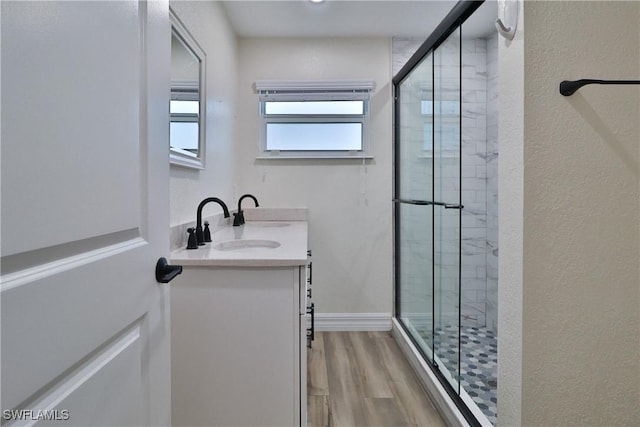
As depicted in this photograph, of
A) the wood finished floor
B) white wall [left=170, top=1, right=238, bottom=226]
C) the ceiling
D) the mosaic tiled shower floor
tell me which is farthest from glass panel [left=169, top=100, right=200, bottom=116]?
the mosaic tiled shower floor

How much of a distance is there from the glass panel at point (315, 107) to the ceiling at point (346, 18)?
1.87 ft

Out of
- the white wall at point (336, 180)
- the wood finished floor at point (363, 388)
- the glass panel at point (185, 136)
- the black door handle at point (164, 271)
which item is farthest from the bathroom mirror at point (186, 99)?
the wood finished floor at point (363, 388)

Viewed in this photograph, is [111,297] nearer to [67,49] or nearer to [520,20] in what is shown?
[67,49]

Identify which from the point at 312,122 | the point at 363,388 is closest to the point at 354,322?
the point at 363,388

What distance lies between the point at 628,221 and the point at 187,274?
4.97 ft

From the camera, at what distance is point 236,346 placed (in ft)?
4.24

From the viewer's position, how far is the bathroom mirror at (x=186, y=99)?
1.63m

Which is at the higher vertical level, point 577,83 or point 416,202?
point 577,83

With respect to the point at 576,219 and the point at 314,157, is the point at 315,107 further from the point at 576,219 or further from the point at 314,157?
the point at 576,219

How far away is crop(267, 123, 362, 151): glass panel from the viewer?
3.00 m

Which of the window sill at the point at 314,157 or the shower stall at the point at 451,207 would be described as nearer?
the shower stall at the point at 451,207

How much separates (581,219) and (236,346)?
1.26 m

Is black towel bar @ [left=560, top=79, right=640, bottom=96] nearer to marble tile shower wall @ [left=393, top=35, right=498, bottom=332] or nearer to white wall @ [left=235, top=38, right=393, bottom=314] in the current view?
marble tile shower wall @ [left=393, top=35, right=498, bottom=332]

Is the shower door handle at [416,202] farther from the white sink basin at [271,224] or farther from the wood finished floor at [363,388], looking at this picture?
the wood finished floor at [363,388]
